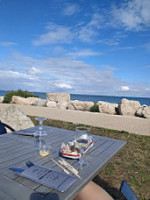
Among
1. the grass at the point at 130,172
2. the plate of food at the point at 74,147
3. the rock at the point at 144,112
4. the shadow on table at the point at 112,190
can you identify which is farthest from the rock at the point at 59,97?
the plate of food at the point at 74,147

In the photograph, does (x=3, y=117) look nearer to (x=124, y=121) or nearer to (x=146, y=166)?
(x=146, y=166)

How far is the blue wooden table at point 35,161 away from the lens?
1.03m

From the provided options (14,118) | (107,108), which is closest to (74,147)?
(14,118)

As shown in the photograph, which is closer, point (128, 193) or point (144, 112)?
point (128, 193)

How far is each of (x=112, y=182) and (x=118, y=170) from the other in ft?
1.25

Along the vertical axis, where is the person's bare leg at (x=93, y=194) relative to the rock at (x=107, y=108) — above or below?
below

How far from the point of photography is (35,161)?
147cm

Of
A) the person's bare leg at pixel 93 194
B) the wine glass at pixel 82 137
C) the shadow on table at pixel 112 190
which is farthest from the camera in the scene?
the shadow on table at pixel 112 190

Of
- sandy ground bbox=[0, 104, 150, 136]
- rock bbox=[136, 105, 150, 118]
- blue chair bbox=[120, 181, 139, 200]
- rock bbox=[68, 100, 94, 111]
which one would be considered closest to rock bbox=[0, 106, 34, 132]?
sandy ground bbox=[0, 104, 150, 136]

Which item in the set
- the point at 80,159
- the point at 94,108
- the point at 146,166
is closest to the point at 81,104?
the point at 94,108

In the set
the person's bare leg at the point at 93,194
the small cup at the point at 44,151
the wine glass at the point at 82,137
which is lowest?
the person's bare leg at the point at 93,194

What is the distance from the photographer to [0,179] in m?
1.18

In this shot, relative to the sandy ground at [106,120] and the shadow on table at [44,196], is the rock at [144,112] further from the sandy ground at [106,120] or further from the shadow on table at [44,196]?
the shadow on table at [44,196]

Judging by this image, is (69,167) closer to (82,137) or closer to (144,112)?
(82,137)
